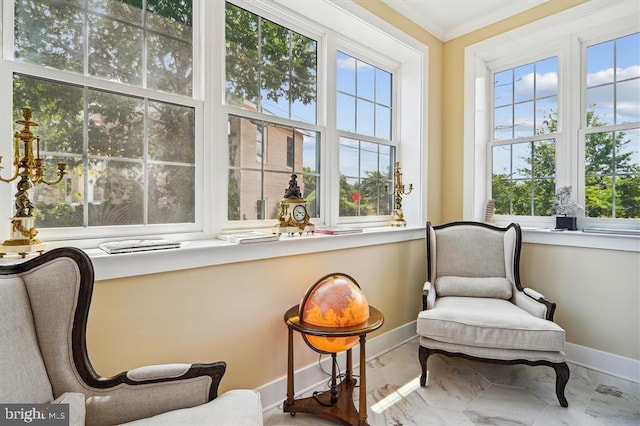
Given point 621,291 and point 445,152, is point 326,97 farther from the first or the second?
point 621,291

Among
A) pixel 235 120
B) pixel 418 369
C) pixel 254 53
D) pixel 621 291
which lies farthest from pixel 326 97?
pixel 621 291

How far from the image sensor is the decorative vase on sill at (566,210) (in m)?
2.63

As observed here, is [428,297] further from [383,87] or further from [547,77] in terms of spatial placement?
[547,77]

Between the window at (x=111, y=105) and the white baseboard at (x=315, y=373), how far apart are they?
110 centimetres

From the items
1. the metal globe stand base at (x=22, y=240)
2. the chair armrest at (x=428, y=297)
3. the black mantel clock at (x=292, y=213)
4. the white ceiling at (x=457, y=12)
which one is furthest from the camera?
the white ceiling at (x=457, y=12)

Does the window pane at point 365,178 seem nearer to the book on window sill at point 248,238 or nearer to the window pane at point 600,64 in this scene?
the book on window sill at point 248,238

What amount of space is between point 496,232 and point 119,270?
8.83 ft

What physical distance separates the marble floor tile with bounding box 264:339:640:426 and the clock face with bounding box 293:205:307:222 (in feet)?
3.65

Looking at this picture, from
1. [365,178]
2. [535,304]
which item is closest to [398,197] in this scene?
[365,178]

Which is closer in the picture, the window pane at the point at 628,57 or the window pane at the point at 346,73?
the window pane at the point at 628,57

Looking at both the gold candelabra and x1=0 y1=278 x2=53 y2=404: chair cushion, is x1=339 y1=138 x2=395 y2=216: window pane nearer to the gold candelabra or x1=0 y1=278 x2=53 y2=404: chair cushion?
the gold candelabra

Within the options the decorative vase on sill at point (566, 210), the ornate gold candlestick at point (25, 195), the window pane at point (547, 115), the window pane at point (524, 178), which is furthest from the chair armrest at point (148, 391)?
the window pane at point (547, 115)

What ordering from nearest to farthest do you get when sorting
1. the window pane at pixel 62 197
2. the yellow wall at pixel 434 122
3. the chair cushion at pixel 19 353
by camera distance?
the chair cushion at pixel 19 353
the window pane at pixel 62 197
the yellow wall at pixel 434 122

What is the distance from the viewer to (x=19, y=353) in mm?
962
